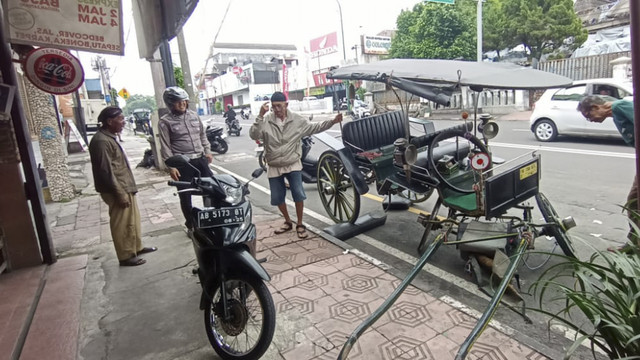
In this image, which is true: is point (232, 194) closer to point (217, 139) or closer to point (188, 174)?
point (188, 174)

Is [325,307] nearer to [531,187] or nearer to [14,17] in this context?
[531,187]

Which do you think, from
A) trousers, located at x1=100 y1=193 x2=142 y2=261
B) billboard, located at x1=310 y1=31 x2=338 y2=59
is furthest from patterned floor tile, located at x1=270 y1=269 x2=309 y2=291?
billboard, located at x1=310 y1=31 x2=338 y2=59

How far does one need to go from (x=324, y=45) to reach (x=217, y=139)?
92.5 ft

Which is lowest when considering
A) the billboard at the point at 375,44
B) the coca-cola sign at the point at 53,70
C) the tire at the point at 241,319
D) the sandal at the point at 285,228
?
the sandal at the point at 285,228

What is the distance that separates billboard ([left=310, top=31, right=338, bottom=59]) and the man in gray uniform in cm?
3354

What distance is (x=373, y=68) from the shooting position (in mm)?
4336

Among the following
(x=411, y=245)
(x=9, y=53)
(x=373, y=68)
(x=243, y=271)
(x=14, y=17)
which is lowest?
(x=411, y=245)

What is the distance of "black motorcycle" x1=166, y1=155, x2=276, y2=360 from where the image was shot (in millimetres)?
2338

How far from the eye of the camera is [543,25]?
18.9 m

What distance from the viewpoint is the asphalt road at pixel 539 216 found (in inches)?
121

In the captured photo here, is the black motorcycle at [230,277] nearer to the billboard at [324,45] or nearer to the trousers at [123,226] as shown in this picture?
the trousers at [123,226]

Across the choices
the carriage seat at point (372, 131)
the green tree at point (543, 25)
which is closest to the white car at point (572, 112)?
the carriage seat at point (372, 131)

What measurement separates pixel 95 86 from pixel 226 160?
105ft

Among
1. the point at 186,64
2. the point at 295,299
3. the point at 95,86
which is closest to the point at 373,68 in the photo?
the point at 295,299
